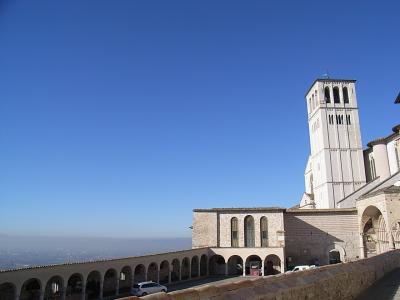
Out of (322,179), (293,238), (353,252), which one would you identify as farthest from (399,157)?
(293,238)

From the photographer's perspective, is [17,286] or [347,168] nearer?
[17,286]

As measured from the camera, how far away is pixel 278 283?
7.40 m

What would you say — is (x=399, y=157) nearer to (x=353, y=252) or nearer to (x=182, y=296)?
(x=353, y=252)

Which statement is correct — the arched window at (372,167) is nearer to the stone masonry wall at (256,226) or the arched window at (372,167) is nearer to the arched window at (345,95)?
the arched window at (345,95)

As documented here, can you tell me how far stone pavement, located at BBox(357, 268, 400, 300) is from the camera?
1101 centimetres

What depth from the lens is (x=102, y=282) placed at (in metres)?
26.4

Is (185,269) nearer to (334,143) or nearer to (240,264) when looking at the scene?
(240,264)

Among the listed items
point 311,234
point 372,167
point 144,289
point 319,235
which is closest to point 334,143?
point 372,167

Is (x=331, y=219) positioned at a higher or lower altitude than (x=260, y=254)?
higher

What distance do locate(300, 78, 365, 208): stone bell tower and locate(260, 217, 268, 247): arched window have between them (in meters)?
15.8

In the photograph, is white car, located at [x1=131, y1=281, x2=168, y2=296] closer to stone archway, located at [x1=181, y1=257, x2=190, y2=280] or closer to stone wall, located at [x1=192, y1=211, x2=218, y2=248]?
stone archway, located at [x1=181, y1=257, x2=190, y2=280]

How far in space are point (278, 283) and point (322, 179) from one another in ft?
160

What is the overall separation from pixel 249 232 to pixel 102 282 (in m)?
17.5

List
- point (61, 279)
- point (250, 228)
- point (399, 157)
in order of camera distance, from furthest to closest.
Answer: point (399, 157) → point (250, 228) → point (61, 279)
